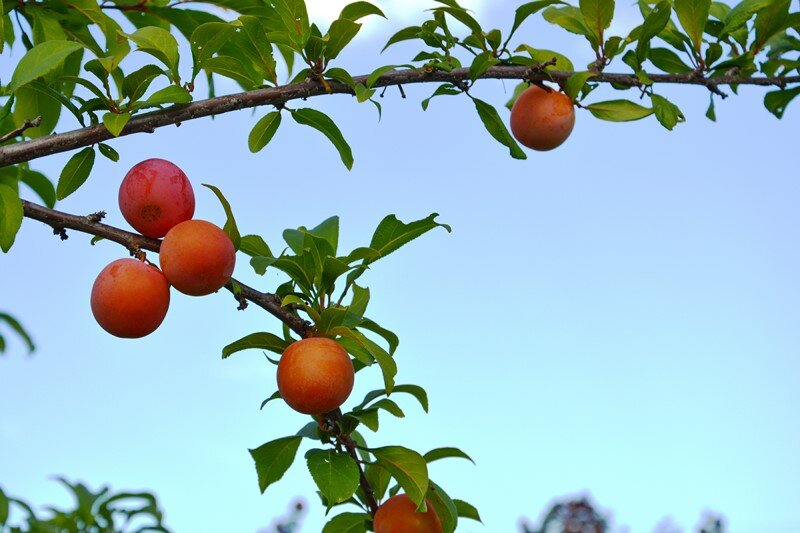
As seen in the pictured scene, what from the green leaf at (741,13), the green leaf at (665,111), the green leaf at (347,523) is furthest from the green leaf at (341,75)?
the green leaf at (741,13)

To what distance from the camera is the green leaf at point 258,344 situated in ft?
5.31

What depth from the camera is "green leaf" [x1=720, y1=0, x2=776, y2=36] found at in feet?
7.34

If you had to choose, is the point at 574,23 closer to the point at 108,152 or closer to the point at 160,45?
the point at 160,45

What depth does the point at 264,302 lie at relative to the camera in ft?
5.22

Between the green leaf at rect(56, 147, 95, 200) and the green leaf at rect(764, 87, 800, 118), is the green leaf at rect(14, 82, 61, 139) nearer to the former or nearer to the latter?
the green leaf at rect(56, 147, 95, 200)

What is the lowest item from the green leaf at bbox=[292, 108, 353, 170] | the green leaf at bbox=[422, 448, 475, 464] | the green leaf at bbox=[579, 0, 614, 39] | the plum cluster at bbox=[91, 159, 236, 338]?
the green leaf at bbox=[422, 448, 475, 464]

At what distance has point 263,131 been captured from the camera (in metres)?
1.81

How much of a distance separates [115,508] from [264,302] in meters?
1.69

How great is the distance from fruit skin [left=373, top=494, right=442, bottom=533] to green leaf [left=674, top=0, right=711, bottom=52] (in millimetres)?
1301

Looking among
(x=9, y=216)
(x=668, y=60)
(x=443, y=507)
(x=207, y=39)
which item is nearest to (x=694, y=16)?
(x=668, y=60)

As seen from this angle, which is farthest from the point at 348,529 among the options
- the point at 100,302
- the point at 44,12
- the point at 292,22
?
the point at 44,12

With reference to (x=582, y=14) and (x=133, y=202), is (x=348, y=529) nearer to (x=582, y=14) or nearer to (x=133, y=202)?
(x=133, y=202)

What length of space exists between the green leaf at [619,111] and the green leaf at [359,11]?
23.9 inches

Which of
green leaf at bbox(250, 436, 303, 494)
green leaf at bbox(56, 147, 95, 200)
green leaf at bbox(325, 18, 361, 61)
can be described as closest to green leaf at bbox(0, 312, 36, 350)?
green leaf at bbox(56, 147, 95, 200)
